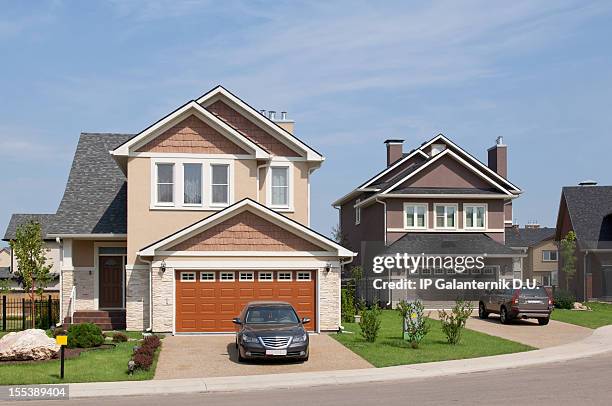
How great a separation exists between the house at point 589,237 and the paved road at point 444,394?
33.3 m

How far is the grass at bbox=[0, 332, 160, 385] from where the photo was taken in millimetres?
18164

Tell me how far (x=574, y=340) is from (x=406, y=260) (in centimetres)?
1584

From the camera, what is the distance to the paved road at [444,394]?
48.4 ft

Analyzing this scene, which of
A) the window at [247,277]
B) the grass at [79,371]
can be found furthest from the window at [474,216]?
the grass at [79,371]

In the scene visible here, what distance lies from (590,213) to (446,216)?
14855mm

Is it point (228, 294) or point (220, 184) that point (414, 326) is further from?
point (220, 184)

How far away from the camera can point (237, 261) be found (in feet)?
92.2

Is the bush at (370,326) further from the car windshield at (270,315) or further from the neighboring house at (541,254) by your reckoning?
the neighboring house at (541,254)

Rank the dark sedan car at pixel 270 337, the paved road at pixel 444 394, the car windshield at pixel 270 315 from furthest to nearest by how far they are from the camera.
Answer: the car windshield at pixel 270 315 < the dark sedan car at pixel 270 337 < the paved road at pixel 444 394

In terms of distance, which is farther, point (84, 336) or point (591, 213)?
point (591, 213)

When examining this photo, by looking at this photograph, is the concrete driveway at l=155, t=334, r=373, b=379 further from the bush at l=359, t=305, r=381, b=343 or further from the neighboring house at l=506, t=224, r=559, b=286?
the neighboring house at l=506, t=224, r=559, b=286

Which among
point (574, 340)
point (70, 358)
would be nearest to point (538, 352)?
point (574, 340)

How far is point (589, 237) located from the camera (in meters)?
52.1

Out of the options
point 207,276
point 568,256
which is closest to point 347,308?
point 207,276
